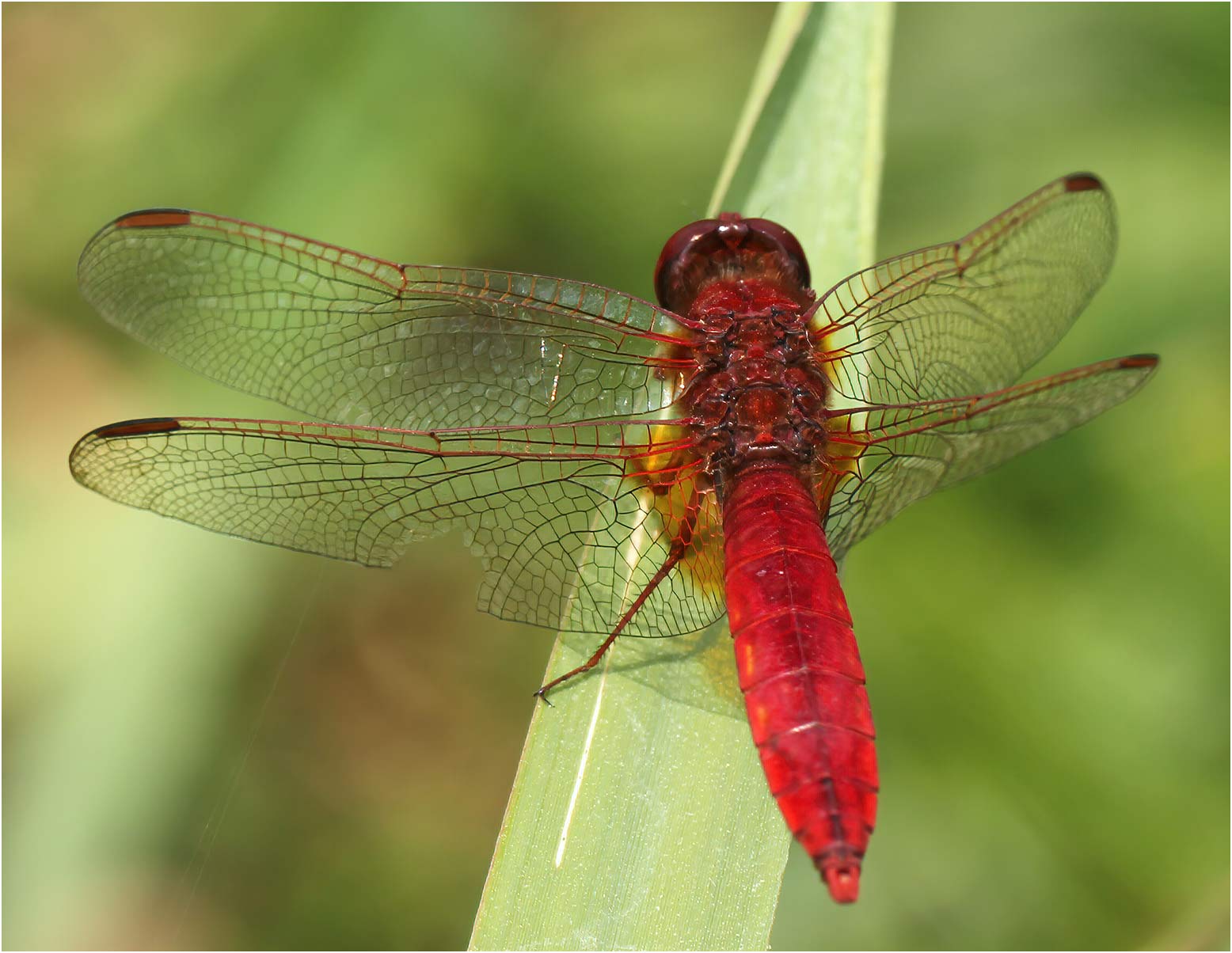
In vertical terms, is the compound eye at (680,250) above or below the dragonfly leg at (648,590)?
above

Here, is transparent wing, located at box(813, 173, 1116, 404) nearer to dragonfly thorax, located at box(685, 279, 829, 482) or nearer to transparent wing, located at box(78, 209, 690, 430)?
dragonfly thorax, located at box(685, 279, 829, 482)

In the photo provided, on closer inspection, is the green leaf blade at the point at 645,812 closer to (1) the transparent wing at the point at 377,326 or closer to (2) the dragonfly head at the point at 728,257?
(2) the dragonfly head at the point at 728,257

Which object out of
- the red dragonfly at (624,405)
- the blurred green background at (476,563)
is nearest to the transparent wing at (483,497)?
the red dragonfly at (624,405)

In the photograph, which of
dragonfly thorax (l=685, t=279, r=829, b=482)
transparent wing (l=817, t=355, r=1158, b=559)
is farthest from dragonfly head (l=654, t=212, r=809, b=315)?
transparent wing (l=817, t=355, r=1158, b=559)

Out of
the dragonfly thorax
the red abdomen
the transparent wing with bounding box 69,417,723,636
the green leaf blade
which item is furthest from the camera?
the dragonfly thorax

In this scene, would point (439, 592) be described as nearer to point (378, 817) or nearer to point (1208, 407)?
point (378, 817)

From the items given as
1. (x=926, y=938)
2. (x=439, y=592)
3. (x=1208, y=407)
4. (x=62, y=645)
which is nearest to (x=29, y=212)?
(x=62, y=645)

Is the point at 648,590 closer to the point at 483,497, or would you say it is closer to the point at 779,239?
the point at 483,497
